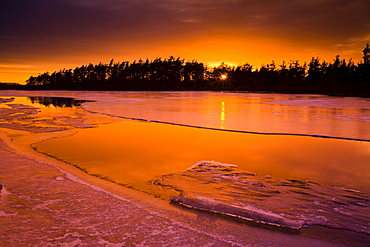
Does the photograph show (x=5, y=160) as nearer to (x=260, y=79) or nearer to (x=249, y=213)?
(x=249, y=213)

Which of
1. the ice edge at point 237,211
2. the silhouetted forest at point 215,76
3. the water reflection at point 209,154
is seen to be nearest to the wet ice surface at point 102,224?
the ice edge at point 237,211

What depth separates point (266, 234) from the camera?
2682 millimetres

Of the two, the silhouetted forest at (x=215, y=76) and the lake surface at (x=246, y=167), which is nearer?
the lake surface at (x=246, y=167)

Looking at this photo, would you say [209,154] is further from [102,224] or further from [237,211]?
[102,224]

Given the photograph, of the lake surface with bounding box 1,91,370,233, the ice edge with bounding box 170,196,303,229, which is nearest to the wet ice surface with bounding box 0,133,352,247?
the ice edge with bounding box 170,196,303,229

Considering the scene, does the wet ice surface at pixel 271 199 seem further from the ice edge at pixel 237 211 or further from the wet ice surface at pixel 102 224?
the wet ice surface at pixel 102 224

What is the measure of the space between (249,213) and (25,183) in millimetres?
3346

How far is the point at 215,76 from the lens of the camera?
4306 inches

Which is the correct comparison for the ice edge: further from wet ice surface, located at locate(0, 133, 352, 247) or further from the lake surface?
wet ice surface, located at locate(0, 133, 352, 247)

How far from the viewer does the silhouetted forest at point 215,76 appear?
71.8 metres

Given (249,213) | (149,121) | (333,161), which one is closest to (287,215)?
(249,213)

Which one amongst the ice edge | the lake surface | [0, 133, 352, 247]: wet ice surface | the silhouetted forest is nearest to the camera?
[0, 133, 352, 247]: wet ice surface

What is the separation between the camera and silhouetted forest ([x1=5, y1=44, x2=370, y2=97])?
71.8 m

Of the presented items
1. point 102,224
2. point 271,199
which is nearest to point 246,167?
point 271,199
